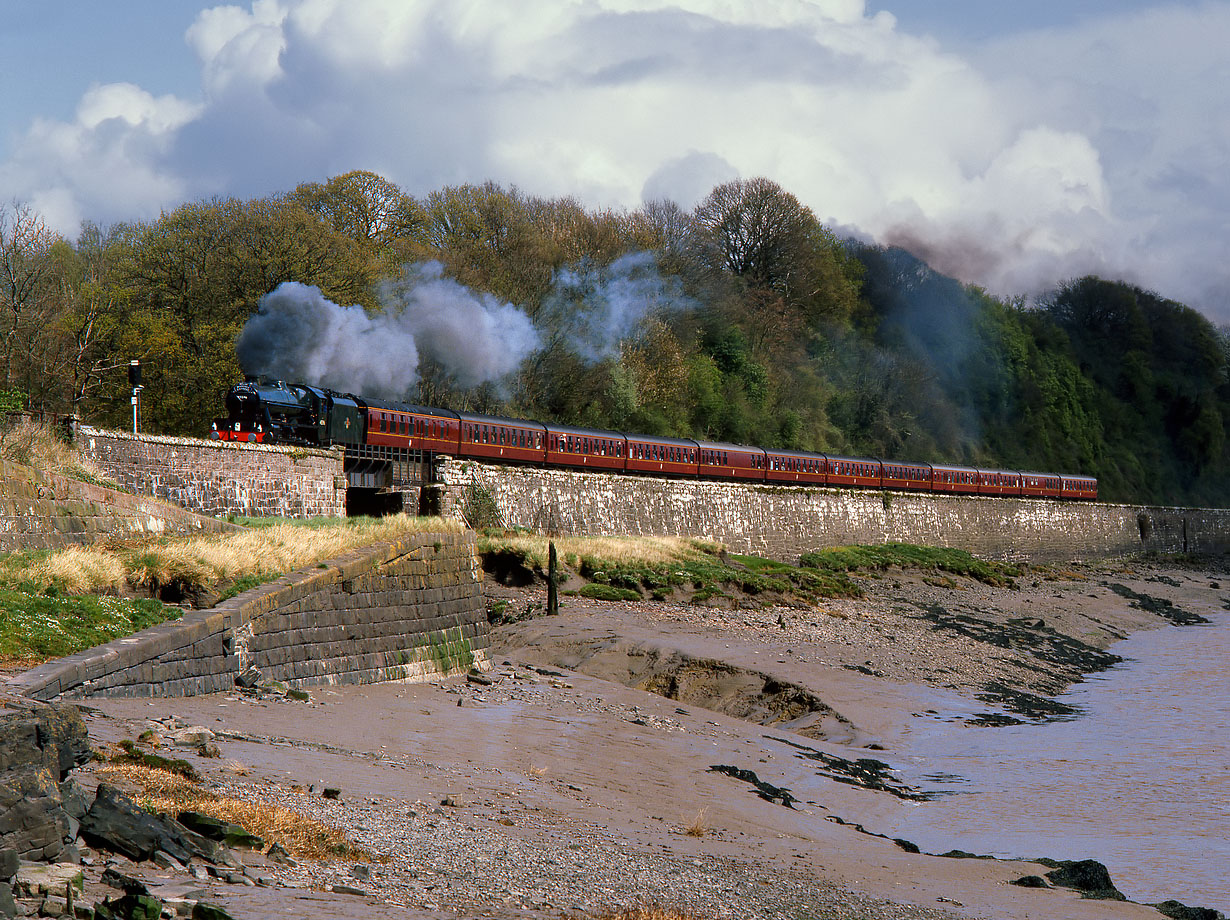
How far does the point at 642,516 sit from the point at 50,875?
33.1m

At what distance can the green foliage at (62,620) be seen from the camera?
36.1ft

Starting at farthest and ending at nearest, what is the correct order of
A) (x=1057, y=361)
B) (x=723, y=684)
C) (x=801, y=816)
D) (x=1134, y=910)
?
(x=1057, y=361) → (x=723, y=684) → (x=801, y=816) → (x=1134, y=910)

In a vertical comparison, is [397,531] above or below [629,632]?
above

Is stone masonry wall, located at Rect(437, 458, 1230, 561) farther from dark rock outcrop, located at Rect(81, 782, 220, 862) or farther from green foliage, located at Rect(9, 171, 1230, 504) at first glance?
dark rock outcrop, located at Rect(81, 782, 220, 862)

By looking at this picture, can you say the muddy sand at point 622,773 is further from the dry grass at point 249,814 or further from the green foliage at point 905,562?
the green foliage at point 905,562

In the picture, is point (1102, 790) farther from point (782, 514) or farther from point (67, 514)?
point (782, 514)

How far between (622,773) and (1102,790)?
687cm

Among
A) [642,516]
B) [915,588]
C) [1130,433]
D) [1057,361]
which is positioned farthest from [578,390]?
[1130,433]

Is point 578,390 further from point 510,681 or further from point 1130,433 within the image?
point 1130,433

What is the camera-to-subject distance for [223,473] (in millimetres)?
25609

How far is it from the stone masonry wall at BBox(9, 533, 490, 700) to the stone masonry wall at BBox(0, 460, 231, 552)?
332 centimetres

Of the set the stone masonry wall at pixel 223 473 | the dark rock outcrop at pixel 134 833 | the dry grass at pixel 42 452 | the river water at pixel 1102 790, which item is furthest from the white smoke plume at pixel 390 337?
the dark rock outcrop at pixel 134 833

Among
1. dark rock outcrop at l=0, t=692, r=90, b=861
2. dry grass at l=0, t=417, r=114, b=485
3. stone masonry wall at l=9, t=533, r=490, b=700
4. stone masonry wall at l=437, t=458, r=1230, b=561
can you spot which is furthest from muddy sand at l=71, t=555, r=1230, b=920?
stone masonry wall at l=437, t=458, r=1230, b=561

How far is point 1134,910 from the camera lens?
10.1 m
